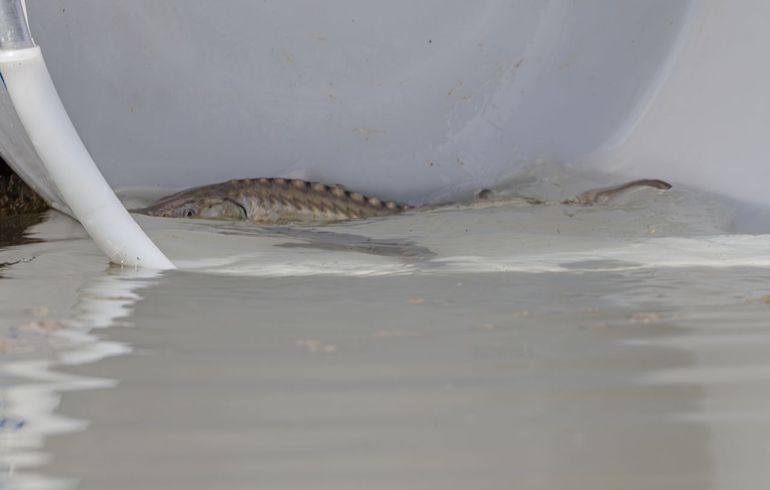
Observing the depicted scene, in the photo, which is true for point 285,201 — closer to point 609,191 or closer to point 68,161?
point 609,191

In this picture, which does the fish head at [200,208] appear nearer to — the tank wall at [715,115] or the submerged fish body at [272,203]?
the submerged fish body at [272,203]

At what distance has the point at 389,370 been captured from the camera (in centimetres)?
94

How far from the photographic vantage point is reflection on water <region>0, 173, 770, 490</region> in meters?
0.70

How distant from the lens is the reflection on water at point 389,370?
70cm

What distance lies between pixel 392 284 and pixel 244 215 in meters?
0.89

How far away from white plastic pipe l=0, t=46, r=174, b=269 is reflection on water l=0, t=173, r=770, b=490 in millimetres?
50

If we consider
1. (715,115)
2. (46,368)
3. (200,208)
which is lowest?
(46,368)

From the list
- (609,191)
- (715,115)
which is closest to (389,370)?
(609,191)

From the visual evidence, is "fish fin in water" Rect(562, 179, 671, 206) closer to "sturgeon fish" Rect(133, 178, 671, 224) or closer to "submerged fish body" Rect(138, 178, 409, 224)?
"sturgeon fish" Rect(133, 178, 671, 224)

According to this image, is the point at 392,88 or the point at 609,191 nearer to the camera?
the point at 609,191

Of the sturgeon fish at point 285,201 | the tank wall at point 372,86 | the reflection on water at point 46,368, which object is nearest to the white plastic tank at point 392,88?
the tank wall at point 372,86

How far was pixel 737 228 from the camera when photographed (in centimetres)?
220

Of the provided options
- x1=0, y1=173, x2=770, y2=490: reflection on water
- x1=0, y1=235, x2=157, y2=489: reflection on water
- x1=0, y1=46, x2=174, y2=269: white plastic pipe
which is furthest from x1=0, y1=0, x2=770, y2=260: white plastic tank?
x1=0, y1=235, x2=157, y2=489: reflection on water

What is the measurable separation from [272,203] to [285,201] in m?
0.03
